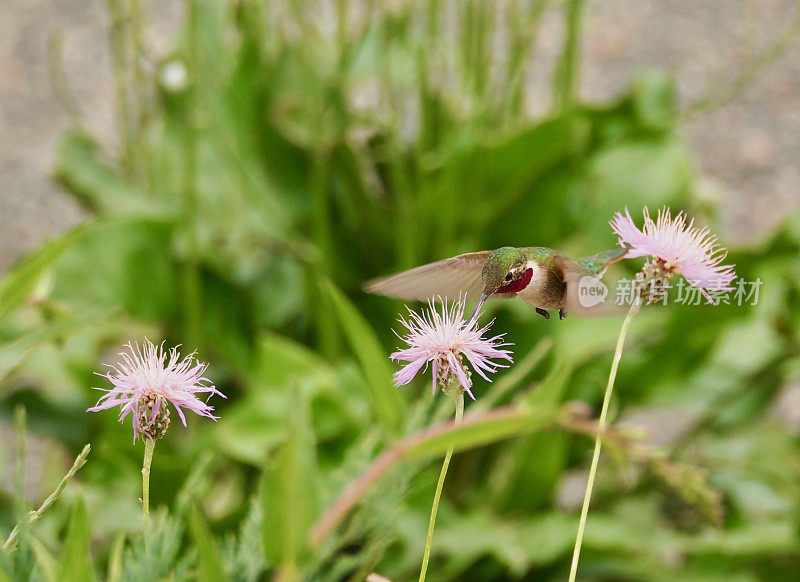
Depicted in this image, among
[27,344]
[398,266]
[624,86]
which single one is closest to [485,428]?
[27,344]

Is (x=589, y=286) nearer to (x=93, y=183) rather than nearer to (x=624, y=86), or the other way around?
(x=93, y=183)

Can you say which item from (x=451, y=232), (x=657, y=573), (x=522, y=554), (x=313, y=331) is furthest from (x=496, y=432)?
(x=313, y=331)

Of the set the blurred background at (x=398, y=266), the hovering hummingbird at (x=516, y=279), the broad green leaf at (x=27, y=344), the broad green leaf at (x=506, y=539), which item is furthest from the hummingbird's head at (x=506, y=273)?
the broad green leaf at (x=506, y=539)

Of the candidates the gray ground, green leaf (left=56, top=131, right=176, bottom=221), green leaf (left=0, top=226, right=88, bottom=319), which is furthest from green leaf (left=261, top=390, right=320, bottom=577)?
the gray ground

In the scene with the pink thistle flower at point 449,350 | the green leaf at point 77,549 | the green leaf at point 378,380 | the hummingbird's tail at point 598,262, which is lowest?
the green leaf at point 77,549

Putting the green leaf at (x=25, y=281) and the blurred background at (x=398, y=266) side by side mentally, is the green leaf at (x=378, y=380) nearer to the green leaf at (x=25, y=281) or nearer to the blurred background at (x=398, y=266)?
the green leaf at (x=25, y=281)

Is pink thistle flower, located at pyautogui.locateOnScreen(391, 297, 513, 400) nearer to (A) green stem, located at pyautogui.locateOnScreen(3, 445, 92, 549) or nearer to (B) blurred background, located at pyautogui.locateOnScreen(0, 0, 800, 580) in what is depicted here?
(A) green stem, located at pyautogui.locateOnScreen(3, 445, 92, 549)

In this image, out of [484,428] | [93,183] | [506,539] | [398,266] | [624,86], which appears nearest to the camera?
[484,428]

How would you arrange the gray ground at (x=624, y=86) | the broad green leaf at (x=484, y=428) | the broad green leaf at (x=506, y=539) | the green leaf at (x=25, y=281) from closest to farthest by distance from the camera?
the broad green leaf at (x=484, y=428) < the green leaf at (x=25, y=281) < the broad green leaf at (x=506, y=539) < the gray ground at (x=624, y=86)
